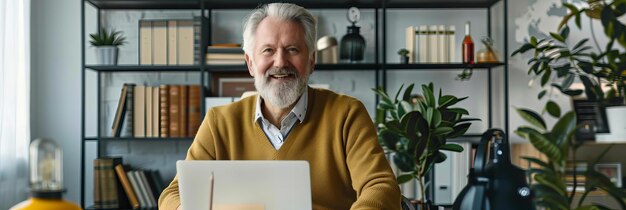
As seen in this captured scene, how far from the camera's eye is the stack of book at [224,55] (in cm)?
402

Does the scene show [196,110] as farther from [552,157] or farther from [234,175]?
[552,157]

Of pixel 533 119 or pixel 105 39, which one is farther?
pixel 105 39

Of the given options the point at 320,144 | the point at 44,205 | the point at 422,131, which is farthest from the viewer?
the point at 422,131

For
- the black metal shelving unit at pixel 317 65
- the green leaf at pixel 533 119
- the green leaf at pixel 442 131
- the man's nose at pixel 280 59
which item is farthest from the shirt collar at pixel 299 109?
the black metal shelving unit at pixel 317 65

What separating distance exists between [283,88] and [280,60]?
0.08 m

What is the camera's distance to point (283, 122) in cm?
225

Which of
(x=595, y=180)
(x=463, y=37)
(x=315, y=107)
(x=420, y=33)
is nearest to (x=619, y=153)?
(x=595, y=180)

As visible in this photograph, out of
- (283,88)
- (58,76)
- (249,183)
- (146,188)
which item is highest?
(58,76)

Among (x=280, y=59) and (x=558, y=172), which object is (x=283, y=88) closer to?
(x=280, y=59)

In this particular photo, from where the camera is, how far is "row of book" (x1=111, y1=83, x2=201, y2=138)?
4059mm

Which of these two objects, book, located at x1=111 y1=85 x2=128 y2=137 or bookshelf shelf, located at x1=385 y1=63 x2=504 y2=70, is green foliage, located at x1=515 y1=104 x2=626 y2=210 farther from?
book, located at x1=111 y1=85 x2=128 y2=137

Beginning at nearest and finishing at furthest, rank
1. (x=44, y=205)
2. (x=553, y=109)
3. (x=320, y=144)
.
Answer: (x=44, y=205), (x=553, y=109), (x=320, y=144)

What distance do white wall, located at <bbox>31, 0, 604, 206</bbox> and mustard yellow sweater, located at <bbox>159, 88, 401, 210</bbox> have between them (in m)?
2.03

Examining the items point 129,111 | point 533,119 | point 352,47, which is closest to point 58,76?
point 129,111
